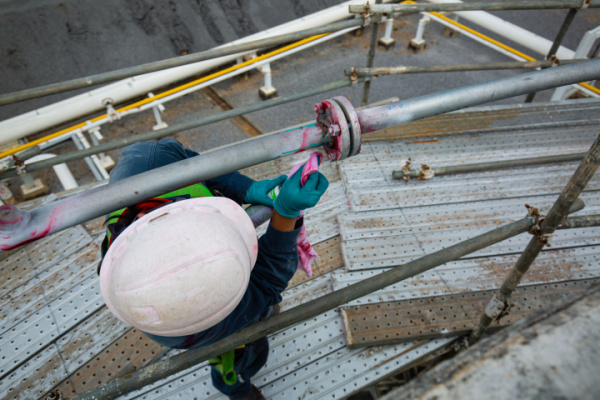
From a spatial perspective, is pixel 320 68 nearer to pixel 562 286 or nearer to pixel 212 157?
pixel 562 286

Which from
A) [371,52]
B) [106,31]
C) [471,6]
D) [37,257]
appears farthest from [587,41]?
[106,31]

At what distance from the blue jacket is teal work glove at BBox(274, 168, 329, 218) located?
0.19 meters

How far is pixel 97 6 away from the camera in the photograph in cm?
525

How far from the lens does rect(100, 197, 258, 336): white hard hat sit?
1295mm

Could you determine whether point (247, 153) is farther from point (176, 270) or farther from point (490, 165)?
point (490, 165)

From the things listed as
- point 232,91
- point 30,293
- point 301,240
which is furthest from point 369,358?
point 232,91

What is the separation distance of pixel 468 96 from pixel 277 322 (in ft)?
3.63

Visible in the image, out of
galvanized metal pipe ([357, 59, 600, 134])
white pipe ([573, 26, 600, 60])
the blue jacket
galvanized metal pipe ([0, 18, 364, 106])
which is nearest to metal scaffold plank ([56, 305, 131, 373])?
the blue jacket

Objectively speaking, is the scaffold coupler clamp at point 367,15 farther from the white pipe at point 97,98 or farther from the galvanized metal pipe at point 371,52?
the white pipe at point 97,98

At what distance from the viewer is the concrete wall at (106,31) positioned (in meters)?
4.88

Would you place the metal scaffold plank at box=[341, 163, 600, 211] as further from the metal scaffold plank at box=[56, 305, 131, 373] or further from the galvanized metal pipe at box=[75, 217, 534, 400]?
the metal scaffold plank at box=[56, 305, 131, 373]

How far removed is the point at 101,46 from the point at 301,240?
192 inches

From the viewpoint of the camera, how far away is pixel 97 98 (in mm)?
4473

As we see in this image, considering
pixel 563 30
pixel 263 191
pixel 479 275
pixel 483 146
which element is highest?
pixel 563 30
